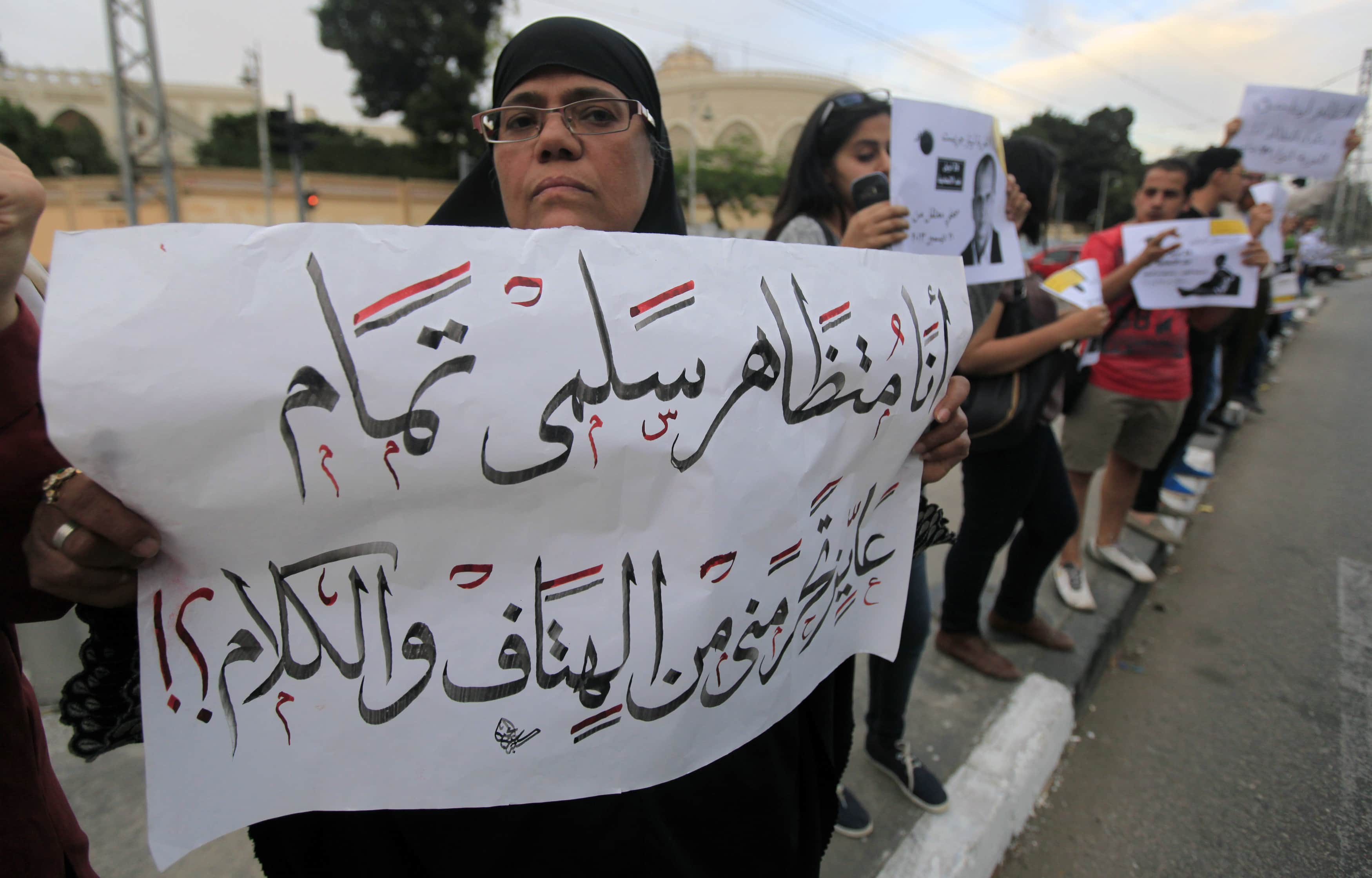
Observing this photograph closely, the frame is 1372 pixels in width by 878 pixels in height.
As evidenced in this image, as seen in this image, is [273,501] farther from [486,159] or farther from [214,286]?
[486,159]

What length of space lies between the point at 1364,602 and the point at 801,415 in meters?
3.98

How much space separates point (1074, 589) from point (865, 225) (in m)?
2.37

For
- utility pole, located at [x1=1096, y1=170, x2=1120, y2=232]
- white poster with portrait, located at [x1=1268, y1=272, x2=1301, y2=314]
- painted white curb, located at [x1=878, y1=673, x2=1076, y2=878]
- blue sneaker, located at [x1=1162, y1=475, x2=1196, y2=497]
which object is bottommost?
painted white curb, located at [x1=878, y1=673, x2=1076, y2=878]

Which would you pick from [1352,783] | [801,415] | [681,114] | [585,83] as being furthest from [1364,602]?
[681,114]

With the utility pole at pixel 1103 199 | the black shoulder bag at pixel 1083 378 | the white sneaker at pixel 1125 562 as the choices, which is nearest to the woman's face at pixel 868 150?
the black shoulder bag at pixel 1083 378

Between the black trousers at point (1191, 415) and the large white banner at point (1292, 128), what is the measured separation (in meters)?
1.25

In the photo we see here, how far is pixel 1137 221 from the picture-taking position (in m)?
3.37

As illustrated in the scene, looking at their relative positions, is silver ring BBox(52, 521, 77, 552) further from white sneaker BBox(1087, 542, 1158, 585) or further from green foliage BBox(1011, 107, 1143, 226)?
green foliage BBox(1011, 107, 1143, 226)

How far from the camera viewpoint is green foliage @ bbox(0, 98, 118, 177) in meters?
27.8

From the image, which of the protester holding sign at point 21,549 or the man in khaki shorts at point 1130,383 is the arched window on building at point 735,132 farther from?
the protester holding sign at point 21,549

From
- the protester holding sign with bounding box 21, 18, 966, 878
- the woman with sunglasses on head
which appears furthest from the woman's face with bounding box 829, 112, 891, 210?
the protester holding sign with bounding box 21, 18, 966, 878

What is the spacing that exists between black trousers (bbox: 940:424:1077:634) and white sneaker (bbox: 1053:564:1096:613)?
0.46 meters

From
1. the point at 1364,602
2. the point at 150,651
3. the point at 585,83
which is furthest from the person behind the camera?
the point at 1364,602

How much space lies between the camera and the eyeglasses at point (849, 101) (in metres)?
1.83
